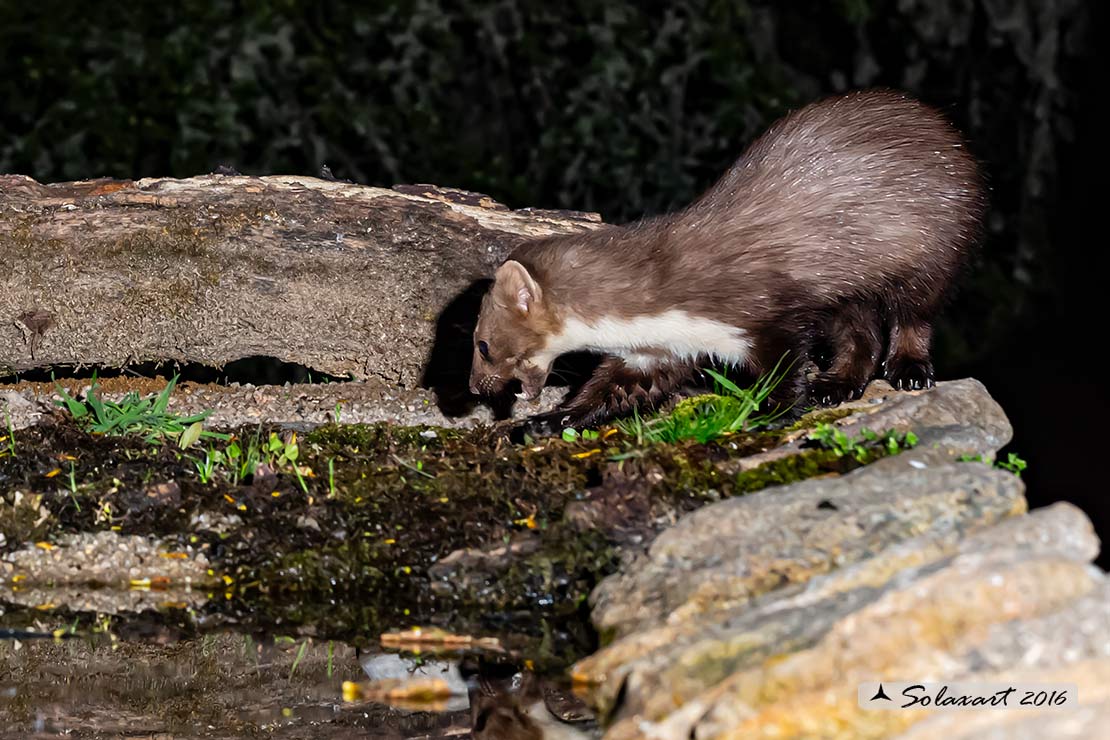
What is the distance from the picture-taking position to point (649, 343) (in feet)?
16.6

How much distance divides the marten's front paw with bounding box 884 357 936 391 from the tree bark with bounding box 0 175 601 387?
125cm

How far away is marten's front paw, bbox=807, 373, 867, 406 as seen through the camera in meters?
5.07

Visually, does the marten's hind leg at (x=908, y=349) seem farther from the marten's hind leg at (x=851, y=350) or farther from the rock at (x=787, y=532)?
the rock at (x=787, y=532)

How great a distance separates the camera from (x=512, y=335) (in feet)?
16.4

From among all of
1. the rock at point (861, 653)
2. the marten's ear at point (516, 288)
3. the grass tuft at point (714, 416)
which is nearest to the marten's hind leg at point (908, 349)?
the grass tuft at point (714, 416)

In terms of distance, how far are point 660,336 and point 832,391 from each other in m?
0.62

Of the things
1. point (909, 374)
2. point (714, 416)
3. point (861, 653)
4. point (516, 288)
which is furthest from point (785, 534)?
point (909, 374)

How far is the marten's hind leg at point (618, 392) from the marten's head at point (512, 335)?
0.52 feet

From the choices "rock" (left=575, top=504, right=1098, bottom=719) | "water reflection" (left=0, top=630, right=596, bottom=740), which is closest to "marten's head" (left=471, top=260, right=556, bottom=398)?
"water reflection" (left=0, top=630, right=596, bottom=740)

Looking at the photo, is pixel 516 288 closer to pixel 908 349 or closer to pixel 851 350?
pixel 851 350

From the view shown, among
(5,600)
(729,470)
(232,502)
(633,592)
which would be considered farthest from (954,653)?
(5,600)

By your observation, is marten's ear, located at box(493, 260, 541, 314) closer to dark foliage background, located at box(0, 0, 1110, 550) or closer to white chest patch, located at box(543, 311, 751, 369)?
white chest patch, located at box(543, 311, 751, 369)

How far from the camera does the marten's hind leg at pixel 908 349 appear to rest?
5.41 m

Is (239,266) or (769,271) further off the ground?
(769,271)
